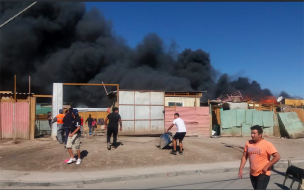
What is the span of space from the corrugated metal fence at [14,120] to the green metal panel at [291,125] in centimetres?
1334

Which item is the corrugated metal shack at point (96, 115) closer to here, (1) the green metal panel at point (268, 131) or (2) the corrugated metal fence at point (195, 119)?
(2) the corrugated metal fence at point (195, 119)

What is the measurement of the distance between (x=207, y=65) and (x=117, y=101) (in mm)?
37208

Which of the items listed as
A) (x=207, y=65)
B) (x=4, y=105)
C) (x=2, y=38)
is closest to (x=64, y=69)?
(x=2, y=38)

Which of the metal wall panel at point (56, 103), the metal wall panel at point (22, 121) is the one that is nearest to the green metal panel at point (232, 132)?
the metal wall panel at point (56, 103)

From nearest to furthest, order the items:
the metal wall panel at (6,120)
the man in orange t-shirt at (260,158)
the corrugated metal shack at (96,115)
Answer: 1. the man in orange t-shirt at (260,158)
2. the metal wall panel at (6,120)
3. the corrugated metal shack at (96,115)

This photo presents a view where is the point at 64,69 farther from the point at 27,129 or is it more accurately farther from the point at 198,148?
the point at 198,148

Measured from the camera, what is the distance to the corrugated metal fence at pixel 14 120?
11.8m

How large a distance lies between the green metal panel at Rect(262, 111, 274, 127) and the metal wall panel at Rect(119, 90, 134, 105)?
26.2 ft

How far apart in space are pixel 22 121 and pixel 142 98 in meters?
5.28

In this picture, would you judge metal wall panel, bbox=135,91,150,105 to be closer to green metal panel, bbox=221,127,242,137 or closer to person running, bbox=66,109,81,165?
green metal panel, bbox=221,127,242,137

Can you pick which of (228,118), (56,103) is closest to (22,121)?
(56,103)

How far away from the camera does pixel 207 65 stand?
1897 inches

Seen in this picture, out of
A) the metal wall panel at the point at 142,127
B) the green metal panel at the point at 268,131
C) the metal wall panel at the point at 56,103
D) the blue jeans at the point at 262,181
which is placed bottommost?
the green metal panel at the point at 268,131

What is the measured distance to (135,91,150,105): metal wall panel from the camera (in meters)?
13.4
